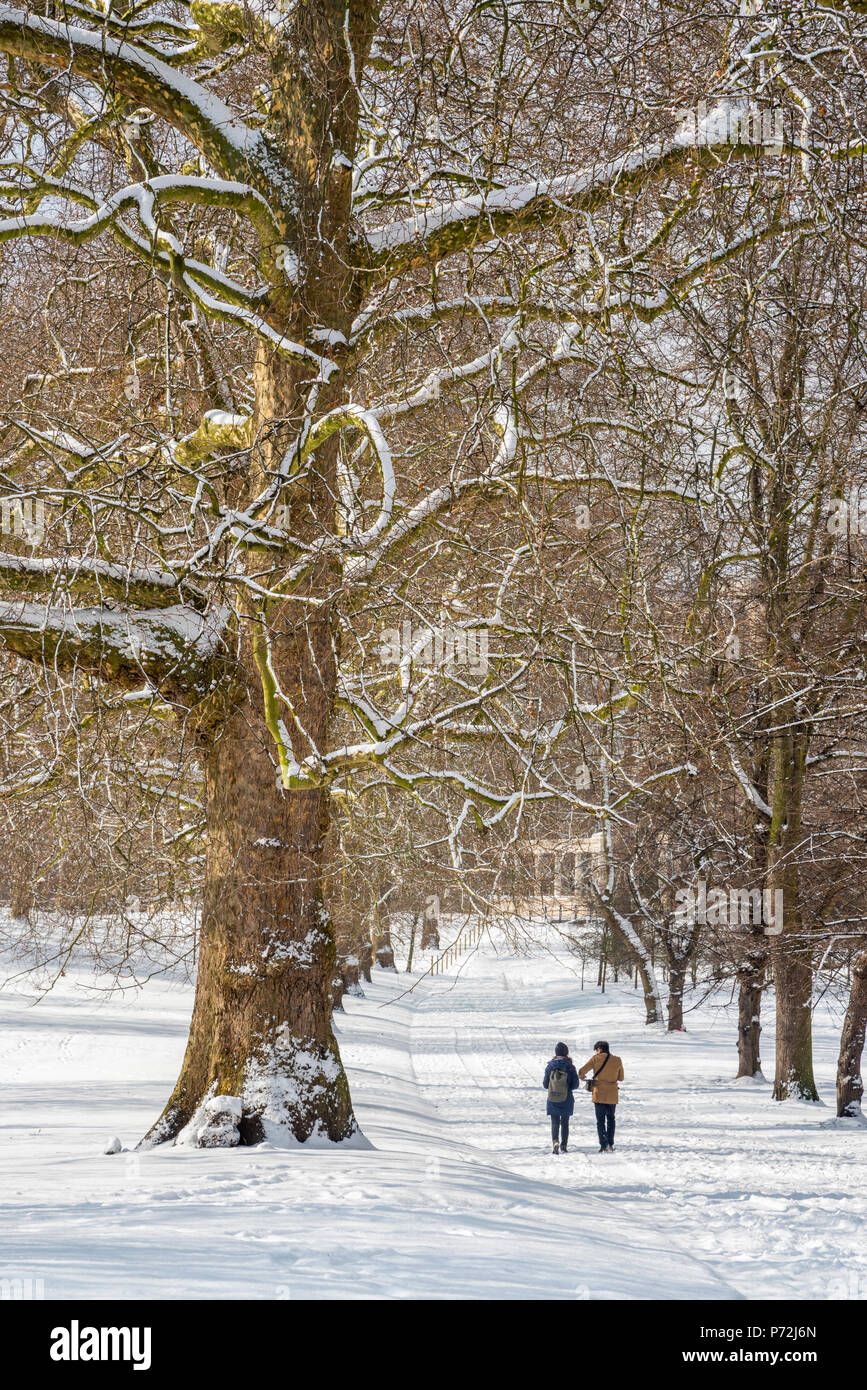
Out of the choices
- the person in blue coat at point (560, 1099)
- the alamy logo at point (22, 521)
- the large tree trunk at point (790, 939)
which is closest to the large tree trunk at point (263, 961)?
the alamy logo at point (22, 521)

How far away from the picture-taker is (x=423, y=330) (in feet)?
22.1

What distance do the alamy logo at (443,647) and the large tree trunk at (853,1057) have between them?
34.4ft

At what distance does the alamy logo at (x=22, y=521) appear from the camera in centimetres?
663

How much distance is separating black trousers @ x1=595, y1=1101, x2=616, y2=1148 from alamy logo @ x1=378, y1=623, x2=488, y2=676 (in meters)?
7.43

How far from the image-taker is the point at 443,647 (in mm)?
6012

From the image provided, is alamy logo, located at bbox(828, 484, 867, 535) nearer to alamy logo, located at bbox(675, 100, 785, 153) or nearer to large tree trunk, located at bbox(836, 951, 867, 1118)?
alamy logo, located at bbox(675, 100, 785, 153)

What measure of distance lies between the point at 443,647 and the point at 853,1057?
13014mm

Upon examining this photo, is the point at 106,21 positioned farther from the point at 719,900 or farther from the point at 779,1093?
the point at 779,1093

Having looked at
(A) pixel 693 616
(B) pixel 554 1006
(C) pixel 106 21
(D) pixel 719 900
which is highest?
(C) pixel 106 21

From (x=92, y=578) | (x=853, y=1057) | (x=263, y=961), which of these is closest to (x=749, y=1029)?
(x=853, y=1057)

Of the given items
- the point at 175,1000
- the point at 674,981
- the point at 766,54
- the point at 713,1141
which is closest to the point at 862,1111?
the point at 713,1141

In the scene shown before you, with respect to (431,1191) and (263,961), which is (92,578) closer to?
(263,961)

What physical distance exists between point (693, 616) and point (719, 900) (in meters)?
9.63

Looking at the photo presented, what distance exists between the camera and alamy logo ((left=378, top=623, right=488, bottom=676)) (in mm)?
6175
